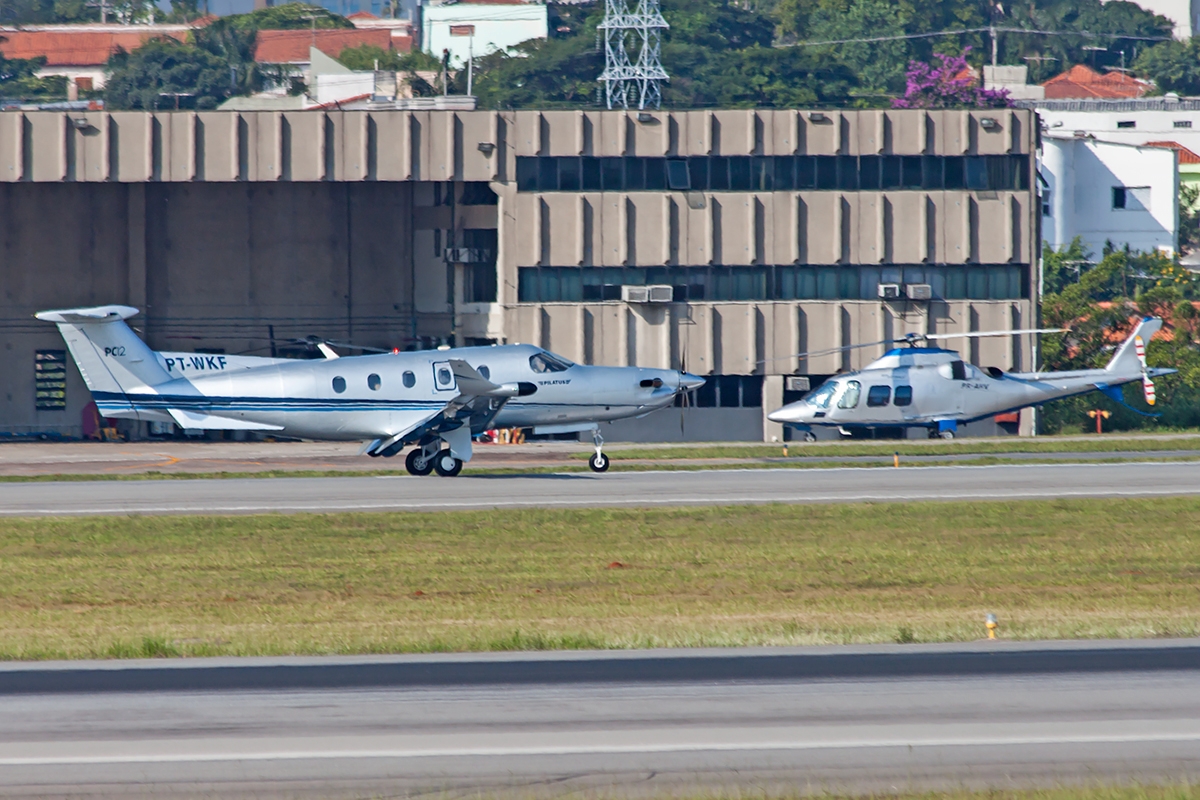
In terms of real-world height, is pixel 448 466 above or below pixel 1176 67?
below

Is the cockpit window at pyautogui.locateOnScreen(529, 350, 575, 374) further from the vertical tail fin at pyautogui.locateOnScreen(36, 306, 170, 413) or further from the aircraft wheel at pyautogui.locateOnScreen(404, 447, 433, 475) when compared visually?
the vertical tail fin at pyautogui.locateOnScreen(36, 306, 170, 413)

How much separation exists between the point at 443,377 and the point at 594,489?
5.80m

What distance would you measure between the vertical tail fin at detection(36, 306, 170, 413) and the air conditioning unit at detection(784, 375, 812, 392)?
2669 centimetres

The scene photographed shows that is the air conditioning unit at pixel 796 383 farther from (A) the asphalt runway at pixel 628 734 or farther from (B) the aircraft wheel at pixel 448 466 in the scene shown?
(A) the asphalt runway at pixel 628 734

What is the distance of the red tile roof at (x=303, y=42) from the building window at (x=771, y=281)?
99715 millimetres

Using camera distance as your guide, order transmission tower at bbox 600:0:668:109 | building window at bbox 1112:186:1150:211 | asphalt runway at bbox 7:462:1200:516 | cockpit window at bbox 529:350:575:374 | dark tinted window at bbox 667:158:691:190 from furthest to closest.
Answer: building window at bbox 1112:186:1150:211, transmission tower at bbox 600:0:668:109, dark tinted window at bbox 667:158:691:190, cockpit window at bbox 529:350:575:374, asphalt runway at bbox 7:462:1200:516

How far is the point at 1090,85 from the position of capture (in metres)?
150

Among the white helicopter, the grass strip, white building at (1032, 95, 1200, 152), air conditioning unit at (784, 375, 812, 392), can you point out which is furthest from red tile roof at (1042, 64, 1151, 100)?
the grass strip

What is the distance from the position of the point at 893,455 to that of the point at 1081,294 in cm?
2850

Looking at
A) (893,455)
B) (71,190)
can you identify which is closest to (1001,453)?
(893,455)

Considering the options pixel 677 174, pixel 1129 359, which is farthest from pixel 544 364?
pixel 1129 359

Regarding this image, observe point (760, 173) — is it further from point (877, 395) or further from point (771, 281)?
point (877, 395)

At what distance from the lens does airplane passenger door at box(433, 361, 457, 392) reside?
111 feet

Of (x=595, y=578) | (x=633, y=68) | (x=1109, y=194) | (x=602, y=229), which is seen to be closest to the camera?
(x=595, y=578)
